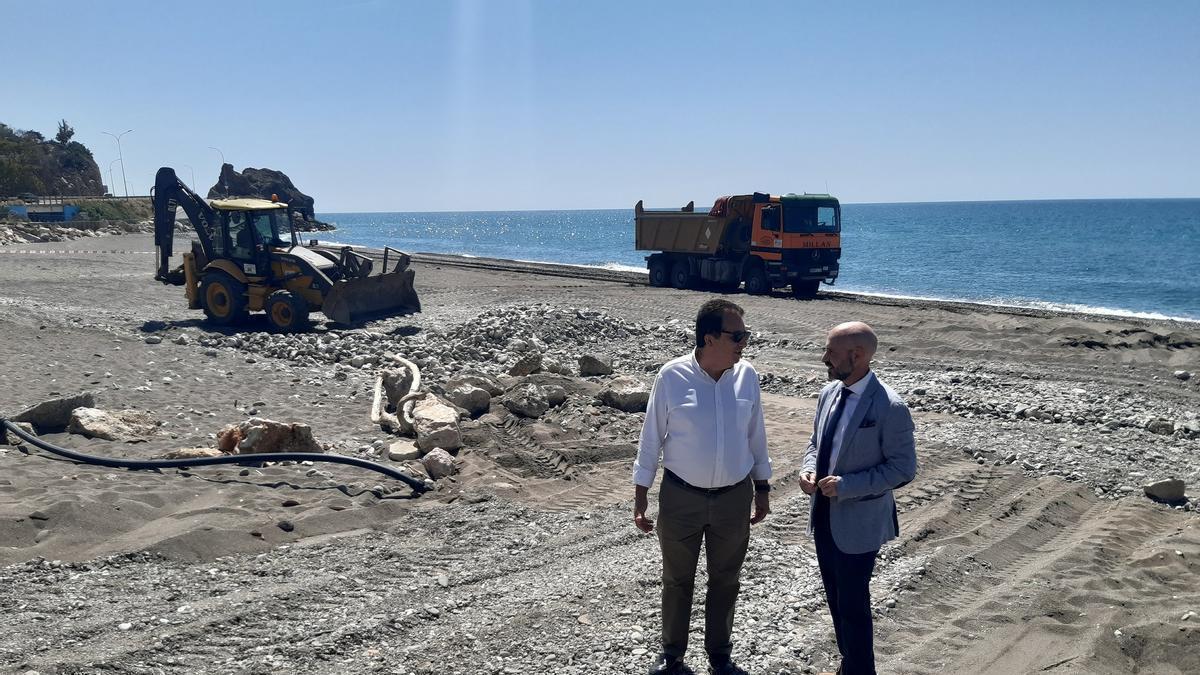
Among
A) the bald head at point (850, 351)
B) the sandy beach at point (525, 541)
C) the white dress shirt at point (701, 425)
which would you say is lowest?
the sandy beach at point (525, 541)

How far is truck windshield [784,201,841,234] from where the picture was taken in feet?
79.9

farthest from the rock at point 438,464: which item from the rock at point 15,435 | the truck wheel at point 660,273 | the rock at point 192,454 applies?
the truck wheel at point 660,273

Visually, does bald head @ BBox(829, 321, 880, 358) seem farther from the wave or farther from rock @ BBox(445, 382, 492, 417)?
the wave

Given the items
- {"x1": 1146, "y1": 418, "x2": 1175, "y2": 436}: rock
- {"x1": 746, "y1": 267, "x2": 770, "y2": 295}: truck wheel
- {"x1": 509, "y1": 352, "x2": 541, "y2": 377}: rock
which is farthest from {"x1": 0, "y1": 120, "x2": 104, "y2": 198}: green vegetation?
{"x1": 1146, "y1": 418, "x2": 1175, "y2": 436}: rock

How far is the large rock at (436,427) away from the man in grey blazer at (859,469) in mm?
5128

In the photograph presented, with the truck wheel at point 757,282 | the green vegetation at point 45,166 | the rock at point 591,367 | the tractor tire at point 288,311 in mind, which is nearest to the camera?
the rock at point 591,367

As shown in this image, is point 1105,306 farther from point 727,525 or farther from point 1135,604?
point 727,525

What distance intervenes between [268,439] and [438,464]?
1.53 meters

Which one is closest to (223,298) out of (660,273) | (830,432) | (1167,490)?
(660,273)

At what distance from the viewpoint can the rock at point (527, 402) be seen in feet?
32.0

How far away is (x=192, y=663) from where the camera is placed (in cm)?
445

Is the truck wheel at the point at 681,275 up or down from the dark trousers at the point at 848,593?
up

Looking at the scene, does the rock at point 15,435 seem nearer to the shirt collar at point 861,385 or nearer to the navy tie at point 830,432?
the navy tie at point 830,432

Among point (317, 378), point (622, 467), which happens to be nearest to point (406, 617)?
point (622, 467)
